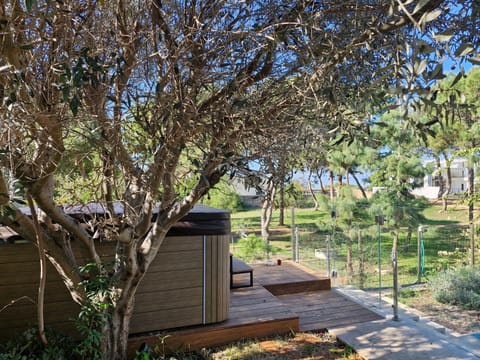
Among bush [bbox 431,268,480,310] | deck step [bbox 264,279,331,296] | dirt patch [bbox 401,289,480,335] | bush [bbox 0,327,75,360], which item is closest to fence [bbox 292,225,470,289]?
bush [bbox 431,268,480,310]

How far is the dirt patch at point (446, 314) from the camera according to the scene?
15.1ft

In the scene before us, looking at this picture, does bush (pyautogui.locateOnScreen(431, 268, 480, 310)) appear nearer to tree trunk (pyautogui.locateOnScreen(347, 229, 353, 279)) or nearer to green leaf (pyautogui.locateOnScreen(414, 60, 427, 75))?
tree trunk (pyautogui.locateOnScreen(347, 229, 353, 279))

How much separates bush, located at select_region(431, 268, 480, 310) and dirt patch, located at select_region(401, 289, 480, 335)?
0.13 metres

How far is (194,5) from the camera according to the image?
7.84ft

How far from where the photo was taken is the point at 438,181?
12.8m

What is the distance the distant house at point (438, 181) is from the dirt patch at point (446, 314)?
A: 255 centimetres

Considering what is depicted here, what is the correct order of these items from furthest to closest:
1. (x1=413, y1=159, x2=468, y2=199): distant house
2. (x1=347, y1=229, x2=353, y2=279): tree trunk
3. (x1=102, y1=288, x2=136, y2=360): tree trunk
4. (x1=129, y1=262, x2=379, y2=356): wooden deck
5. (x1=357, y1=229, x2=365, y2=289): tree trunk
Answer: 1. (x1=413, y1=159, x2=468, y2=199): distant house
2. (x1=347, y1=229, x2=353, y2=279): tree trunk
3. (x1=357, y1=229, x2=365, y2=289): tree trunk
4. (x1=129, y1=262, x2=379, y2=356): wooden deck
5. (x1=102, y1=288, x2=136, y2=360): tree trunk

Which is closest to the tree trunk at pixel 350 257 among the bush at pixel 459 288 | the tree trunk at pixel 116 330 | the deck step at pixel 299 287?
the bush at pixel 459 288

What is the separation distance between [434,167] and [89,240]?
776cm

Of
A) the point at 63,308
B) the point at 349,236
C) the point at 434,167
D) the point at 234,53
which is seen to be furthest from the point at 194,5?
the point at 434,167

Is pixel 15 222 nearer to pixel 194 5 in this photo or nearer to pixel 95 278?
pixel 95 278

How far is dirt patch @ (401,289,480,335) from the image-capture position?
4613 millimetres

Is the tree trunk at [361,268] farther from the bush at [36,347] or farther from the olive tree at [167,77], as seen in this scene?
the bush at [36,347]

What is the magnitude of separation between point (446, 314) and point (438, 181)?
8947 mm
